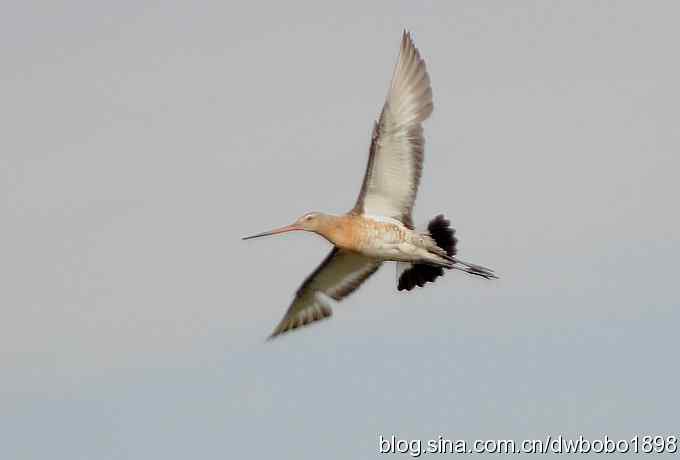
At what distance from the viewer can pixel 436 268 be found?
22.8 metres

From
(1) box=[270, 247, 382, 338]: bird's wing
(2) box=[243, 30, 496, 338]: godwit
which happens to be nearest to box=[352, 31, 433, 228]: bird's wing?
(2) box=[243, 30, 496, 338]: godwit

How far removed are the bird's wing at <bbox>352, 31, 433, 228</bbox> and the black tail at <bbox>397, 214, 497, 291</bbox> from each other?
58cm

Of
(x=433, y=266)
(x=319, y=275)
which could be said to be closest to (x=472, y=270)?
(x=433, y=266)

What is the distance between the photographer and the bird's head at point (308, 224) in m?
21.8

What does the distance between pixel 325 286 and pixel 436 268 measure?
1.68 metres

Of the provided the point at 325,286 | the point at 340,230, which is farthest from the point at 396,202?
the point at 325,286

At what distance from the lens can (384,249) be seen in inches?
844

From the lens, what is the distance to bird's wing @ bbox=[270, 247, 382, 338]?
22.8 meters

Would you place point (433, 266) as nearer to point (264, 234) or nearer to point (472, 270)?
point (472, 270)

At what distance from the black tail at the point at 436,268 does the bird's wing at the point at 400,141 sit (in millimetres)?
575

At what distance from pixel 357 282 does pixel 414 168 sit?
2504 millimetres

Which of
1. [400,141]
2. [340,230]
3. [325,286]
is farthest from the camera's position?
[325,286]

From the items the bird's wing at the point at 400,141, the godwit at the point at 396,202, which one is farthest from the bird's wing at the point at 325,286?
the bird's wing at the point at 400,141

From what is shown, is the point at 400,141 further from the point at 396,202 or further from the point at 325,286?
the point at 325,286
